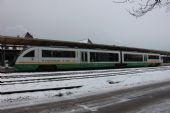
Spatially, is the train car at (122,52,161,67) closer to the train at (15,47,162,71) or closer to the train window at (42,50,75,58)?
the train at (15,47,162,71)

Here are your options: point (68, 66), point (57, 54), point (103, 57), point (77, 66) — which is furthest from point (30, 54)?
point (103, 57)

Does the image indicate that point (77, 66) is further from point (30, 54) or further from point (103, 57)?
point (30, 54)

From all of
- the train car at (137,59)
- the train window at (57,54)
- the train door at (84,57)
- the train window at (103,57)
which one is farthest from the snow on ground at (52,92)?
the train car at (137,59)

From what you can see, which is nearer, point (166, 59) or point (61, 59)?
point (61, 59)

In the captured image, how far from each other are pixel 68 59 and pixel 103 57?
6307 mm

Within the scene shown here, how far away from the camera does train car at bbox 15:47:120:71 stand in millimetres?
24188

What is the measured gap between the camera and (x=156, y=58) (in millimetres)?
46781

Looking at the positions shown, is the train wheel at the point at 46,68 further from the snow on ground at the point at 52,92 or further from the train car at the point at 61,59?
the snow on ground at the point at 52,92

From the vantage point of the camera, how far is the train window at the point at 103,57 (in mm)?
30872

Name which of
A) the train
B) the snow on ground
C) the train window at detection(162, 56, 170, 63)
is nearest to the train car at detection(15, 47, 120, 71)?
the train

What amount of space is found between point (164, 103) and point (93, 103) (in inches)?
116

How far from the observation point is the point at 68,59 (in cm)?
2761

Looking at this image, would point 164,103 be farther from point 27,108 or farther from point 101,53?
point 101,53

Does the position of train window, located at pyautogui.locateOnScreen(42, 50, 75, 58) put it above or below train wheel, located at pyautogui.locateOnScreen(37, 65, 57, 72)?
above
